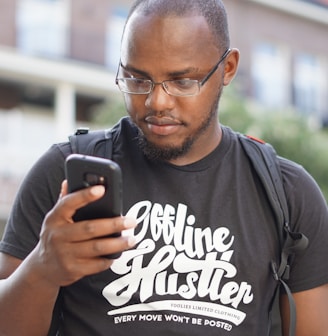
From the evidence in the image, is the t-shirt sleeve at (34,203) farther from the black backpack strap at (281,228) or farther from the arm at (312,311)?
the arm at (312,311)

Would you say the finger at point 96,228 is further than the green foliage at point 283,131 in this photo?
No

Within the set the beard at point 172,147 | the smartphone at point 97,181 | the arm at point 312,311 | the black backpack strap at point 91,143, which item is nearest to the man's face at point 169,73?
the beard at point 172,147

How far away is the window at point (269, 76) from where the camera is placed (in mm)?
21391

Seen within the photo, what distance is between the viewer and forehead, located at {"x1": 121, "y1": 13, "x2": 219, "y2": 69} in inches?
81.2

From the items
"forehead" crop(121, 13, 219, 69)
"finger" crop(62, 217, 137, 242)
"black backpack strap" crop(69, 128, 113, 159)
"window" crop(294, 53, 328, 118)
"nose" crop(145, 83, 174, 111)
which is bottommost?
"window" crop(294, 53, 328, 118)

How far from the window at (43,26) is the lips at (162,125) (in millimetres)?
16186

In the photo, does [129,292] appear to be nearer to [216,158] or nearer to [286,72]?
[216,158]

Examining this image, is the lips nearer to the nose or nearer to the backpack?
the nose

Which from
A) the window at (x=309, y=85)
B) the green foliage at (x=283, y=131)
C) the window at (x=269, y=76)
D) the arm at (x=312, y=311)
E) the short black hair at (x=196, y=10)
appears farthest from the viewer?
the window at (x=309, y=85)

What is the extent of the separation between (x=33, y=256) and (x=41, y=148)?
1623cm

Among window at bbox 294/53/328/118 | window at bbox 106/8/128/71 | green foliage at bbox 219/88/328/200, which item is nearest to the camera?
green foliage at bbox 219/88/328/200

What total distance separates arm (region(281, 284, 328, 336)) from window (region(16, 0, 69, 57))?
1618 centimetres

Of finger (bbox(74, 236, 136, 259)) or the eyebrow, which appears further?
the eyebrow

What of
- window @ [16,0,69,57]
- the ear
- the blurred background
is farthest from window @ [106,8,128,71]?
the ear
